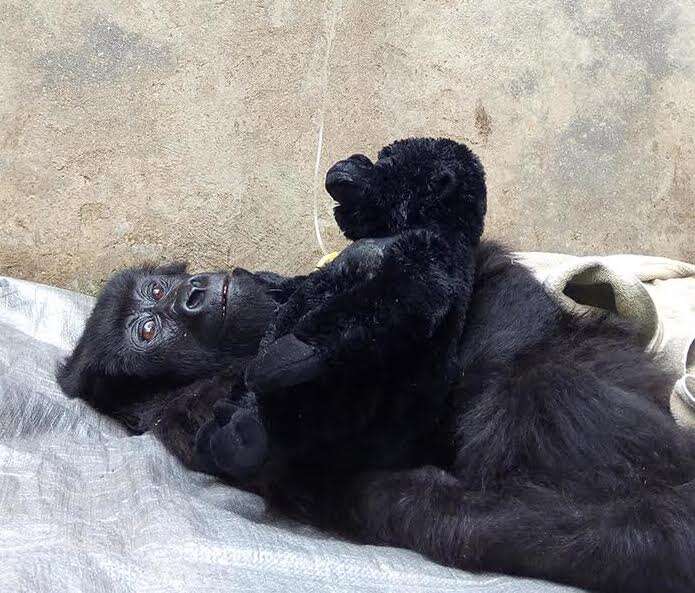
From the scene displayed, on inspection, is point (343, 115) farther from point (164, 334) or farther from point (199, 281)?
point (164, 334)

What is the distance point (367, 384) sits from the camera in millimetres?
1577

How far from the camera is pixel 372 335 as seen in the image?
1499 mm

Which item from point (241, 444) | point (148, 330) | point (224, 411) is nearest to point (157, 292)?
point (148, 330)

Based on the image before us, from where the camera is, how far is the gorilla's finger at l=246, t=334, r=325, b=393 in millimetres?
1480

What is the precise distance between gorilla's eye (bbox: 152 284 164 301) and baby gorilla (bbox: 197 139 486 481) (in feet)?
2.18

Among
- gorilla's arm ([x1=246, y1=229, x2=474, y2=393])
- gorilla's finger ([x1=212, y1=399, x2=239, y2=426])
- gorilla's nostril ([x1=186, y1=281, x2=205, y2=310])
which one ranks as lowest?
gorilla's finger ([x1=212, y1=399, x2=239, y2=426])

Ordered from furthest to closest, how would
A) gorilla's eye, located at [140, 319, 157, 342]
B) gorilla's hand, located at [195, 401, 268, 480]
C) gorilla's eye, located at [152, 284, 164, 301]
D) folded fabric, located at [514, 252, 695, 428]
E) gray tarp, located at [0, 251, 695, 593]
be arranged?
1. gorilla's eye, located at [152, 284, 164, 301]
2. gorilla's eye, located at [140, 319, 157, 342]
3. folded fabric, located at [514, 252, 695, 428]
4. gorilla's hand, located at [195, 401, 268, 480]
5. gray tarp, located at [0, 251, 695, 593]

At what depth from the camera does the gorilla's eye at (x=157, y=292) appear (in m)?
2.32

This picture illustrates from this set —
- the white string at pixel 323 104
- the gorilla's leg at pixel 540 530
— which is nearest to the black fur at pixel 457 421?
the gorilla's leg at pixel 540 530

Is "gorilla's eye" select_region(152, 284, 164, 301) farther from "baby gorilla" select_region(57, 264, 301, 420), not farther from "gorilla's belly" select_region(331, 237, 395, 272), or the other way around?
"gorilla's belly" select_region(331, 237, 395, 272)

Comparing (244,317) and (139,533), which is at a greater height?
(244,317)

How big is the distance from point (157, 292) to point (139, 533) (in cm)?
98

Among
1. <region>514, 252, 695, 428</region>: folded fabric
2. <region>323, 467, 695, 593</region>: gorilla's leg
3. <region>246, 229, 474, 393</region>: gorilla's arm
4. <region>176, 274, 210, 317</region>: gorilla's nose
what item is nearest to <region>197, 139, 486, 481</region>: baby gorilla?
<region>246, 229, 474, 393</region>: gorilla's arm

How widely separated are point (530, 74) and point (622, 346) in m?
1.75
